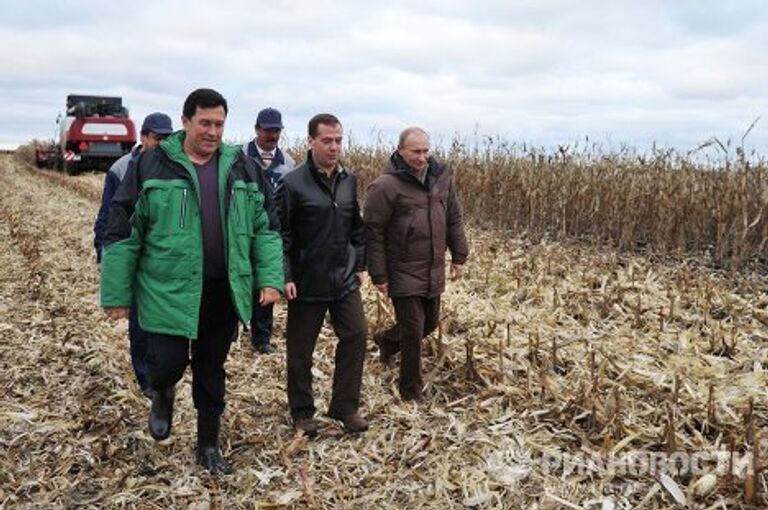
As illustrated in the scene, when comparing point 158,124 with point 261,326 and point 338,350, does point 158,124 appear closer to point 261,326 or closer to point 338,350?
point 261,326

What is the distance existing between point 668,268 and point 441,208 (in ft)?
13.3

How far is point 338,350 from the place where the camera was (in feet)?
13.7

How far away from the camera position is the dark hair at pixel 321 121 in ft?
12.8

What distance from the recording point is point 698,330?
5504 mm

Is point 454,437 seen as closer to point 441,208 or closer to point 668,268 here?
point 441,208

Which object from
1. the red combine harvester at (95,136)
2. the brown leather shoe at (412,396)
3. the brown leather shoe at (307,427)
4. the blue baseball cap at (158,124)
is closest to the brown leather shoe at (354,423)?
the brown leather shoe at (307,427)

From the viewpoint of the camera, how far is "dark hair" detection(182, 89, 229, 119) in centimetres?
335

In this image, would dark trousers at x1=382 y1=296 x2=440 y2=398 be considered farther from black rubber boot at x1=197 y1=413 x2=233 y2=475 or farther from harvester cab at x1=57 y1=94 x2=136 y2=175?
harvester cab at x1=57 y1=94 x2=136 y2=175

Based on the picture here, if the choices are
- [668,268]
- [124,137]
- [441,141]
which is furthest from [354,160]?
[124,137]

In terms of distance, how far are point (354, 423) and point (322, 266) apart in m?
0.91

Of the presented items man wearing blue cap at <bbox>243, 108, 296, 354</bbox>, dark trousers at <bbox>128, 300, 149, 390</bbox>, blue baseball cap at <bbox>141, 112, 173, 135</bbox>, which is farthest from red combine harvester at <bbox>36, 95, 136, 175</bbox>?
dark trousers at <bbox>128, 300, 149, 390</bbox>

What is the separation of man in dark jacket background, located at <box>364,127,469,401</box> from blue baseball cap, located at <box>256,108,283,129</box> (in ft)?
4.54

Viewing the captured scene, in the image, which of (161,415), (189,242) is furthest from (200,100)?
(161,415)

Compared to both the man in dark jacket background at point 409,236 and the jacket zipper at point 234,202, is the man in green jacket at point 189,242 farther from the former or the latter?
the man in dark jacket background at point 409,236
